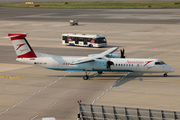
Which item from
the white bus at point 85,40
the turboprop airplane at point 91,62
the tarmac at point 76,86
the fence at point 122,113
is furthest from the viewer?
the white bus at point 85,40

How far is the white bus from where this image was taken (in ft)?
217

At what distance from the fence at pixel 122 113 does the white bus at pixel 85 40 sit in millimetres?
40316

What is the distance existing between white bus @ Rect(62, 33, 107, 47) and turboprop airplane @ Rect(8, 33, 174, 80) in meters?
22.9

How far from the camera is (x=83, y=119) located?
88.4ft

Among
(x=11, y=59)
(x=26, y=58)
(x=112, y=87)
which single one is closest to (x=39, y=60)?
(x=26, y=58)

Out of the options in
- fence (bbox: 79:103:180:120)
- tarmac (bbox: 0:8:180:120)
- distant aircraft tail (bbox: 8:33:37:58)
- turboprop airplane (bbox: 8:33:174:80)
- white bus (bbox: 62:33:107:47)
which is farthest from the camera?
white bus (bbox: 62:33:107:47)

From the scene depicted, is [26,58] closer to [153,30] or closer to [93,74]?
[93,74]

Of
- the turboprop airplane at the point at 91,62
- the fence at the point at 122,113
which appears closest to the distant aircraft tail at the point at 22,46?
the turboprop airplane at the point at 91,62

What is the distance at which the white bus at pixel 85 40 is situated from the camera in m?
66.1

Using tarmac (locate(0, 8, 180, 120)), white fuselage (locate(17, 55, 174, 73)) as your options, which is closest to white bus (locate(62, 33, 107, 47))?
tarmac (locate(0, 8, 180, 120))

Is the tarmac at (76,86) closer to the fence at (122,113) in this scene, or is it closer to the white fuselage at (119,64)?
the white fuselage at (119,64)

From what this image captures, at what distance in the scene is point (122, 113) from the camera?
25.2 m

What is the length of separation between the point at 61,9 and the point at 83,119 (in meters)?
125

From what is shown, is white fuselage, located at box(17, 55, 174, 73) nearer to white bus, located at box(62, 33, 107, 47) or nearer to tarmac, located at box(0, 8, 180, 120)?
tarmac, located at box(0, 8, 180, 120)
